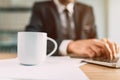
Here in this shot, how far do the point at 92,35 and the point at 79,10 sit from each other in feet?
0.83

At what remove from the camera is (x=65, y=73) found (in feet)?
1.94

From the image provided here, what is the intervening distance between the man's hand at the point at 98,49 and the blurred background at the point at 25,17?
68.9 inches

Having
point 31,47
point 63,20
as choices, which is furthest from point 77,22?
point 31,47

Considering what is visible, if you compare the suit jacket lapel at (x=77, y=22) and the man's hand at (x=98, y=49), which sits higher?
the suit jacket lapel at (x=77, y=22)

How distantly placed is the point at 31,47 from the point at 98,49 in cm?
37

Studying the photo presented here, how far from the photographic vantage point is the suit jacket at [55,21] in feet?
6.29

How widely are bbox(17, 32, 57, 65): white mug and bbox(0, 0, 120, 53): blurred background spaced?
80.8 inches

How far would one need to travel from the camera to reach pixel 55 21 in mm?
1920

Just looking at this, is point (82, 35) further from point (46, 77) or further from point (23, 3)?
point (46, 77)

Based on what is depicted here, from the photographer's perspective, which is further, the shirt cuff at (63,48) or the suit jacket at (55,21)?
the suit jacket at (55,21)

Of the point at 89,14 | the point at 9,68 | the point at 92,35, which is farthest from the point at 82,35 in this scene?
the point at 9,68

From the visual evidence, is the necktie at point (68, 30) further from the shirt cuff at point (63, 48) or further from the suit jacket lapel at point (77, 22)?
the shirt cuff at point (63, 48)

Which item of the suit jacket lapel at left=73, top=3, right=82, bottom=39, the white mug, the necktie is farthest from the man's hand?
the suit jacket lapel at left=73, top=3, right=82, bottom=39

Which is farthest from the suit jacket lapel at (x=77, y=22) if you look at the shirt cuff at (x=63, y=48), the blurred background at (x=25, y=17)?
the shirt cuff at (x=63, y=48)
